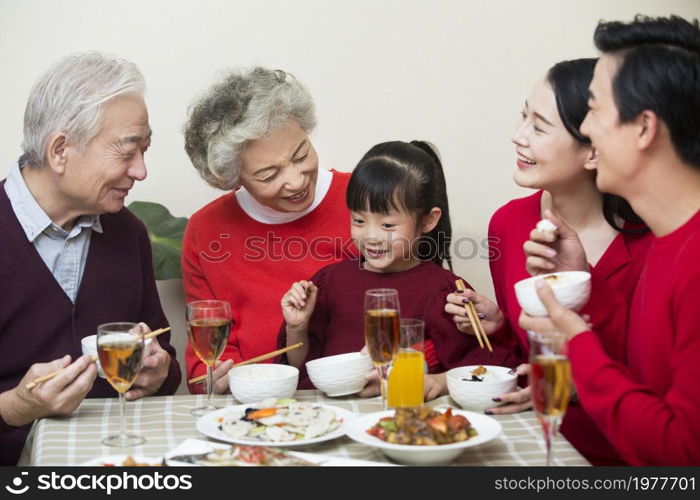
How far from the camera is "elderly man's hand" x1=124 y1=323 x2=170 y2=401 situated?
6.43ft

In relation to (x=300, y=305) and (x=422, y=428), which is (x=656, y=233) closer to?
(x=422, y=428)

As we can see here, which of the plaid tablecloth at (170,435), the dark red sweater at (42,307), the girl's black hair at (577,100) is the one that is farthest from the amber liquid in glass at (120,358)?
the girl's black hair at (577,100)

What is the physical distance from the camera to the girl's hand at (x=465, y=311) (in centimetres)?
205

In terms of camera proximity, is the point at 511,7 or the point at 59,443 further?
the point at 511,7

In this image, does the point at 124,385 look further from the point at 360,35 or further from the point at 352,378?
the point at 360,35

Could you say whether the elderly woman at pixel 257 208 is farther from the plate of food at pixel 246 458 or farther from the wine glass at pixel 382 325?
the plate of food at pixel 246 458

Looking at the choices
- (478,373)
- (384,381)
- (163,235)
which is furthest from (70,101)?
(478,373)

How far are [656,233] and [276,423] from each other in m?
0.79

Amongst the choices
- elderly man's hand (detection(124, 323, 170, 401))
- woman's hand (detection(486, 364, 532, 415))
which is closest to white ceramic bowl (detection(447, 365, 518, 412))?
woman's hand (detection(486, 364, 532, 415))

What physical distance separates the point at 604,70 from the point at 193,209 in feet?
6.22

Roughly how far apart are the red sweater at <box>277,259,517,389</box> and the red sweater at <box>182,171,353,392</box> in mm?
228

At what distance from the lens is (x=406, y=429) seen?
4.76ft

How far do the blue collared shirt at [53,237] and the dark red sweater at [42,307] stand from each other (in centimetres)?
2

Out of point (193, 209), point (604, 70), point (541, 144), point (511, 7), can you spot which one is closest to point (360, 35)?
point (511, 7)
